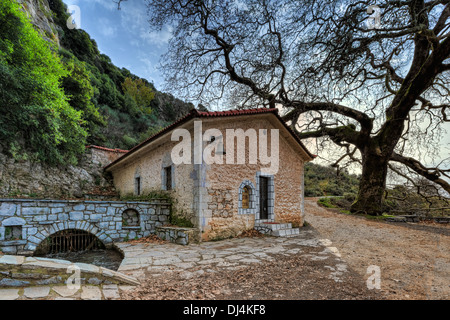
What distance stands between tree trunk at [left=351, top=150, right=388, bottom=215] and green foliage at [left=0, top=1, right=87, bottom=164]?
1501 cm

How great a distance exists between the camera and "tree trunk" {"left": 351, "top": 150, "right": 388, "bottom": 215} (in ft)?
36.3

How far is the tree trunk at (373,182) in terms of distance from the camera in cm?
1105

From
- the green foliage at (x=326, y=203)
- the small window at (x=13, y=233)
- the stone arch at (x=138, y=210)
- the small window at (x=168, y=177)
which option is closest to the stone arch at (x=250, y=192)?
the small window at (x=168, y=177)

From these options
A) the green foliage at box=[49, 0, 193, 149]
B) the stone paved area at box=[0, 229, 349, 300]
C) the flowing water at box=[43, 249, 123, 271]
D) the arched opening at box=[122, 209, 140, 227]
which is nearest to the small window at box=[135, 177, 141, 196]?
the arched opening at box=[122, 209, 140, 227]

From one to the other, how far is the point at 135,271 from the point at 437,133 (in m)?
15.2

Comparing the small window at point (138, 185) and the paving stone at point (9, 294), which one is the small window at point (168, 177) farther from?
the paving stone at point (9, 294)

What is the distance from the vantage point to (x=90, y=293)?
2.72 metres

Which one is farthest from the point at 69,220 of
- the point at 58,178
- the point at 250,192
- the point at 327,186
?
the point at 327,186

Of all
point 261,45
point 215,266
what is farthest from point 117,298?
point 261,45

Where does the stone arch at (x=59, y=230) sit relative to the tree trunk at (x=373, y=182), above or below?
below

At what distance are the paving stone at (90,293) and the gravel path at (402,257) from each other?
12.1 feet

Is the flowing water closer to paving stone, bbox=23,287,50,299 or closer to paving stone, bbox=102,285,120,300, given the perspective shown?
paving stone, bbox=102,285,120,300

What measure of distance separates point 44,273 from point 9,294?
1.15 ft

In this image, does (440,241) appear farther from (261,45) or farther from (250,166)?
(261,45)
